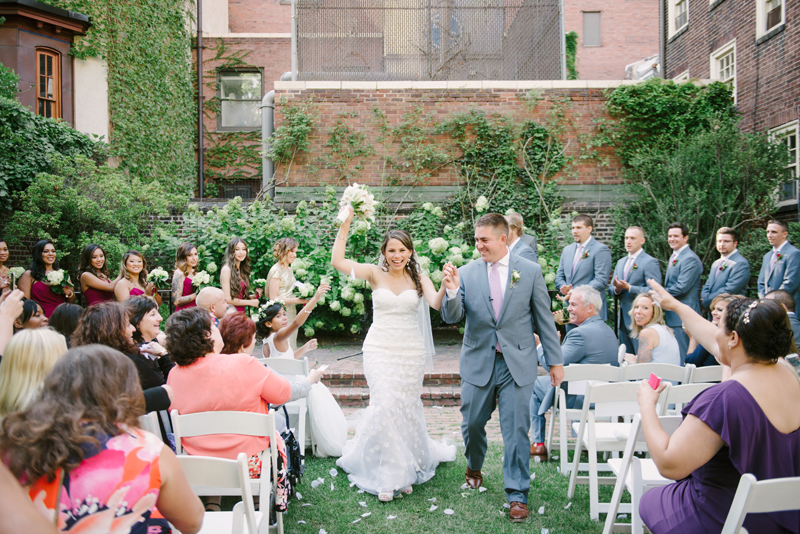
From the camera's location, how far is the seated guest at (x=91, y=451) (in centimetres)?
166

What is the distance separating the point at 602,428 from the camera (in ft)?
13.9

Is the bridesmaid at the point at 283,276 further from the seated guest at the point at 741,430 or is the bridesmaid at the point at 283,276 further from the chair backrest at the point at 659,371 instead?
the seated guest at the point at 741,430

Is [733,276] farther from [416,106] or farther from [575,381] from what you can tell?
[416,106]

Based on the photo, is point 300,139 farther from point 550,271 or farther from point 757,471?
point 757,471

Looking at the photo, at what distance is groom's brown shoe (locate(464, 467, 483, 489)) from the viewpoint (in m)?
4.37

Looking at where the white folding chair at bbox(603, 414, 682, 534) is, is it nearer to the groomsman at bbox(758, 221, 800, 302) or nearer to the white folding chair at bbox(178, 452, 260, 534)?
the white folding chair at bbox(178, 452, 260, 534)

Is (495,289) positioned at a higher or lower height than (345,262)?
lower

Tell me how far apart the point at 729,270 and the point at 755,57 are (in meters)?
7.32

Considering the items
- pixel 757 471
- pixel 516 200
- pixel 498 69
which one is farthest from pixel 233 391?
pixel 498 69

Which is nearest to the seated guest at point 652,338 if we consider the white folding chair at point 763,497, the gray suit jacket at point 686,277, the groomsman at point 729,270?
the gray suit jacket at point 686,277

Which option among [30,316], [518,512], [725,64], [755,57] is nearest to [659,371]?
[518,512]

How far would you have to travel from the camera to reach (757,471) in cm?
230

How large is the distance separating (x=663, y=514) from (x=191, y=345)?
2656 mm

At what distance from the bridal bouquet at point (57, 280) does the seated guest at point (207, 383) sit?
14.3ft
